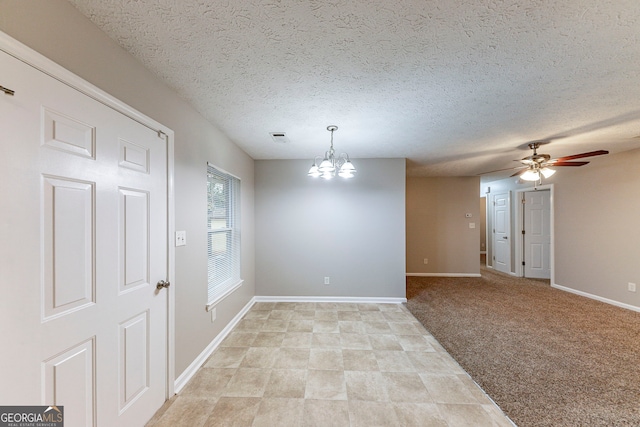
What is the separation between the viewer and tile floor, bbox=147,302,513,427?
166cm

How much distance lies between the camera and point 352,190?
3.99 meters

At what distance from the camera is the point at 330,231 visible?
402cm

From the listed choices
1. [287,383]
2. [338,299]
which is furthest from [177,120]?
[338,299]

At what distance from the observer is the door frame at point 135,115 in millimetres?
919

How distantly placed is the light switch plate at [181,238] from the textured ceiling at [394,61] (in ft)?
3.73

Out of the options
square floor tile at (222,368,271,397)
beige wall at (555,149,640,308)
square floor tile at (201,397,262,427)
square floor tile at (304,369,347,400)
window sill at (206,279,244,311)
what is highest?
beige wall at (555,149,640,308)

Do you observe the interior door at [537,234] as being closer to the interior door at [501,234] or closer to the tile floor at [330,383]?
the interior door at [501,234]

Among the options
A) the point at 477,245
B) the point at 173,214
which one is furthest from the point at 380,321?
the point at 477,245

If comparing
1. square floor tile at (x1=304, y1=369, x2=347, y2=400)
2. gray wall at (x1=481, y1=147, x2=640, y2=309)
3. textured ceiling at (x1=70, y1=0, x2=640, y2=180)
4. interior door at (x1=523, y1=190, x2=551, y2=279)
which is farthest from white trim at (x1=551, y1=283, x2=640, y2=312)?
square floor tile at (x1=304, y1=369, x2=347, y2=400)

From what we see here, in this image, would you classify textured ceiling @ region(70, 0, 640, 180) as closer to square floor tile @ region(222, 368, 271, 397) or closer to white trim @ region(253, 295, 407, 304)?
square floor tile @ region(222, 368, 271, 397)

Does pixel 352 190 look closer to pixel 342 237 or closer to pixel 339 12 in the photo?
pixel 342 237

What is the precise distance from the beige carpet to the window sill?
8.24 ft

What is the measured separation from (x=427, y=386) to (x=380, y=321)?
4.13ft

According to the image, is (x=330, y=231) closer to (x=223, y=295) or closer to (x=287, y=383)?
(x=223, y=295)
